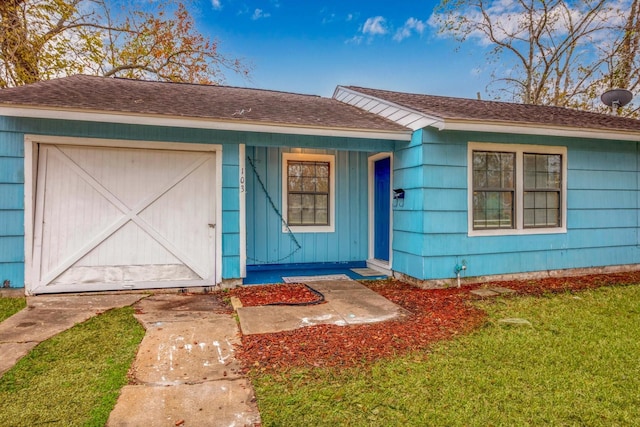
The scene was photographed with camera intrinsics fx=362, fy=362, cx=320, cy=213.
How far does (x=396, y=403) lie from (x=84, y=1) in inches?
594

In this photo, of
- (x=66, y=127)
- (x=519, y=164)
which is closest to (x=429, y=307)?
(x=519, y=164)

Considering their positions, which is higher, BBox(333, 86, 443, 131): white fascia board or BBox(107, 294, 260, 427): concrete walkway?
BBox(333, 86, 443, 131): white fascia board

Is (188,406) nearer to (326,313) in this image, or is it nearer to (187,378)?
(187,378)

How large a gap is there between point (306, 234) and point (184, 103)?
10.2 ft

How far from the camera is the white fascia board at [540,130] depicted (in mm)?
5152

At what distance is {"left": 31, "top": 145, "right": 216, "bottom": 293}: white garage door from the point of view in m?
4.89

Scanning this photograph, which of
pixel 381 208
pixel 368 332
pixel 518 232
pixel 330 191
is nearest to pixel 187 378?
pixel 368 332

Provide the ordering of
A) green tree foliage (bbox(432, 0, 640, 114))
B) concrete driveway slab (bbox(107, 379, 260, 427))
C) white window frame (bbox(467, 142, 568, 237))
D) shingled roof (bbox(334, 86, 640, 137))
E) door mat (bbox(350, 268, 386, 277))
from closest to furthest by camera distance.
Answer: concrete driveway slab (bbox(107, 379, 260, 427))
shingled roof (bbox(334, 86, 640, 137))
white window frame (bbox(467, 142, 568, 237))
door mat (bbox(350, 268, 386, 277))
green tree foliage (bbox(432, 0, 640, 114))

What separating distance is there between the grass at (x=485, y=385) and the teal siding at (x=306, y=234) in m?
3.76

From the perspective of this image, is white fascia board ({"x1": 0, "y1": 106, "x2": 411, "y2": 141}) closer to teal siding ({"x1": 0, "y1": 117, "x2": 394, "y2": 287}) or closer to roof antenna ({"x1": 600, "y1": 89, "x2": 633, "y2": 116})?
teal siding ({"x1": 0, "y1": 117, "x2": 394, "y2": 287})

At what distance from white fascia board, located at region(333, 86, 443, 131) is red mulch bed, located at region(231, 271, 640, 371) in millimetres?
2455

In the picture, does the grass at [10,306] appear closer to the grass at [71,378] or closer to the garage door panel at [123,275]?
the garage door panel at [123,275]

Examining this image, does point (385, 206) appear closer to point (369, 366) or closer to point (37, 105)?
point (369, 366)

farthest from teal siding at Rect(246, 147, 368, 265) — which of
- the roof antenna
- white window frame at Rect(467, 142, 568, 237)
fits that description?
the roof antenna
